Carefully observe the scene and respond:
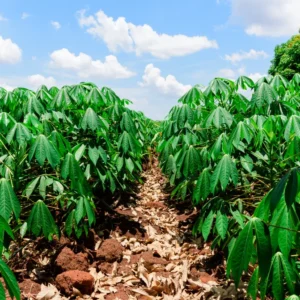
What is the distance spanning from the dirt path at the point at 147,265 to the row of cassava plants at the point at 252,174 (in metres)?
0.28

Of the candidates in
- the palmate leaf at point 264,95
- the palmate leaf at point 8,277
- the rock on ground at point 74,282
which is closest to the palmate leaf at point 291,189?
the palmate leaf at point 8,277

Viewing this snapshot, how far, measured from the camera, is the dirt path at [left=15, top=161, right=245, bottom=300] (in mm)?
2359

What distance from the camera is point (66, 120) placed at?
3299mm

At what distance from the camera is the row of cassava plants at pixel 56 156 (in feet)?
7.32

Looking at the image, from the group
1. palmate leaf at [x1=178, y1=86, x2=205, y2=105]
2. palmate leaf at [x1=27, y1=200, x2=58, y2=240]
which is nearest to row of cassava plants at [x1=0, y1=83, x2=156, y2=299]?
palmate leaf at [x1=27, y1=200, x2=58, y2=240]

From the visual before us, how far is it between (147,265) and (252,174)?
115 centimetres

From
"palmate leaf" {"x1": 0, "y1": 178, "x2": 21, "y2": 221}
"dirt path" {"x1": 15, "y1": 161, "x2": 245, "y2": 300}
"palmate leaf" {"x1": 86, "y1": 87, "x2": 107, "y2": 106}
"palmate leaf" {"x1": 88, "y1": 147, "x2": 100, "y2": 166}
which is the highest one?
"palmate leaf" {"x1": 86, "y1": 87, "x2": 107, "y2": 106}

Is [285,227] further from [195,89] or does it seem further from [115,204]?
[115,204]

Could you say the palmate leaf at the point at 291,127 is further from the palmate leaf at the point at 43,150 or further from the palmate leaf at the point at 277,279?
the palmate leaf at the point at 43,150

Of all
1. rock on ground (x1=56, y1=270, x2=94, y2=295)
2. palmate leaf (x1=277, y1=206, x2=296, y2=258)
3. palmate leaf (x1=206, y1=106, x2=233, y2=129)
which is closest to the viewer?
palmate leaf (x1=277, y1=206, x2=296, y2=258)

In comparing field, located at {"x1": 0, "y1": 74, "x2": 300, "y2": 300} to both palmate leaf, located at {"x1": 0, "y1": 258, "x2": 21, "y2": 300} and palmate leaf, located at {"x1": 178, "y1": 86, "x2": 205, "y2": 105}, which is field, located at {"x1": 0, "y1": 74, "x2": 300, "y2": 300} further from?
palmate leaf, located at {"x1": 0, "y1": 258, "x2": 21, "y2": 300}

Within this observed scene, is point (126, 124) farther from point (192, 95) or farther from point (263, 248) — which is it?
point (263, 248)

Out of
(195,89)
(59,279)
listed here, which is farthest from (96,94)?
(59,279)

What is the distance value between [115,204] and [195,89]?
1.84m
